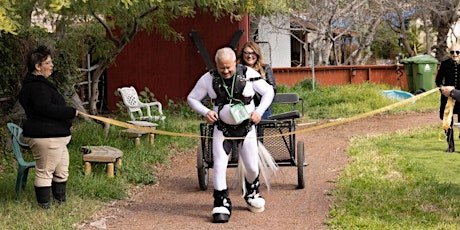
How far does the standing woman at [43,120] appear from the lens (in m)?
6.85

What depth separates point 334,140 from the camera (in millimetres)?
12391

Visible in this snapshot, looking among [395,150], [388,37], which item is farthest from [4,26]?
[388,37]

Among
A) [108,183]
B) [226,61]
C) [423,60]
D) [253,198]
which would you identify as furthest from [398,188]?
[423,60]

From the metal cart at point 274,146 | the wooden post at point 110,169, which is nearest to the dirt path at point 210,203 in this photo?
the metal cart at point 274,146

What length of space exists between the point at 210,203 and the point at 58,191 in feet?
5.10

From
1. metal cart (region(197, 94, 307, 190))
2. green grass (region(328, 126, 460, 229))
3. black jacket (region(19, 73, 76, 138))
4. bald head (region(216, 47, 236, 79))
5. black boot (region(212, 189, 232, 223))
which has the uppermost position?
bald head (region(216, 47, 236, 79))

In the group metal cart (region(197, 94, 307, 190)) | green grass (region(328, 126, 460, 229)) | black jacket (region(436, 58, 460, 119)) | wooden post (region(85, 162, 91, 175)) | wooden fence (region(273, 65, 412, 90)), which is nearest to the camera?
green grass (region(328, 126, 460, 229))

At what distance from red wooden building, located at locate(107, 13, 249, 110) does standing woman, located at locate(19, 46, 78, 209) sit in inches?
387

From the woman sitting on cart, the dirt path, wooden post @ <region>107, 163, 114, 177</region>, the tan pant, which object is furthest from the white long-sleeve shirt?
wooden post @ <region>107, 163, 114, 177</region>

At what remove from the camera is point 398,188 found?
7902mm

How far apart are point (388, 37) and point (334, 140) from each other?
21606 mm

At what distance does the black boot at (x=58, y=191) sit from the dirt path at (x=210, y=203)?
430 mm

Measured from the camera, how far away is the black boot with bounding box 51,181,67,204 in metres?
7.14

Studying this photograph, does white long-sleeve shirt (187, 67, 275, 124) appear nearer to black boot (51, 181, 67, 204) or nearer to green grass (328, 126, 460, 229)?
green grass (328, 126, 460, 229)
